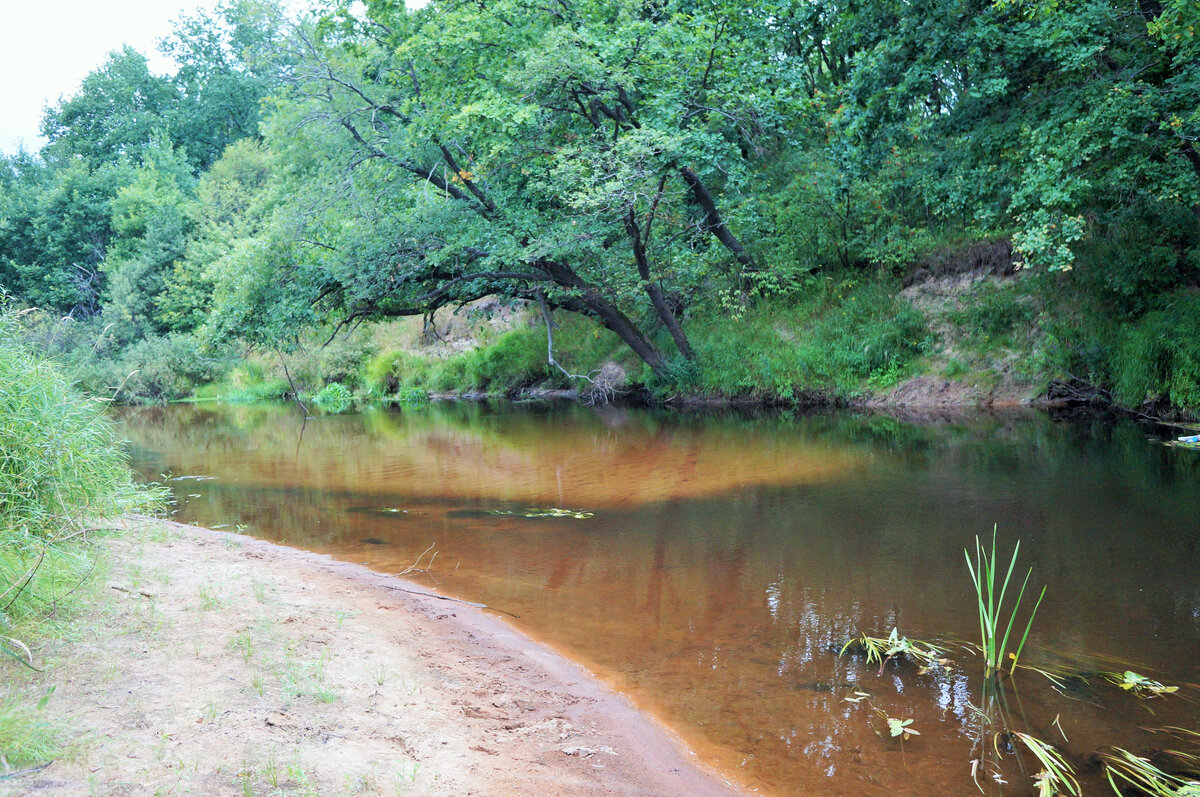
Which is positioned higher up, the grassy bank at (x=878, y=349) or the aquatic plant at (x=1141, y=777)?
the grassy bank at (x=878, y=349)

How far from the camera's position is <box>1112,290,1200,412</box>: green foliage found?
1202 centimetres

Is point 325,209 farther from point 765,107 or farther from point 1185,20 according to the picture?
point 1185,20

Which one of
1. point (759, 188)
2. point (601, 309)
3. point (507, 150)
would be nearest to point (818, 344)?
point (759, 188)

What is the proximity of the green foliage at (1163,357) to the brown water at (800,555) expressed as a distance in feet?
3.57

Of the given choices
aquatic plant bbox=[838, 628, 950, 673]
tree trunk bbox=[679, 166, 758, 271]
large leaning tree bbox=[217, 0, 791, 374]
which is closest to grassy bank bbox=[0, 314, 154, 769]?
aquatic plant bbox=[838, 628, 950, 673]

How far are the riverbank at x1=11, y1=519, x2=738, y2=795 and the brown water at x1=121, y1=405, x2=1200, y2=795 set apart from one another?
44 cm

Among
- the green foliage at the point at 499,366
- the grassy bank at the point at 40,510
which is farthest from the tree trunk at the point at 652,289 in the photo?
the grassy bank at the point at 40,510

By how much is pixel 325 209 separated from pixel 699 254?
811 cm

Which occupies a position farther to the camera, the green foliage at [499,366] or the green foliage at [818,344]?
the green foliage at [499,366]

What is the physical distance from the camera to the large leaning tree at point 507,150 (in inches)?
581

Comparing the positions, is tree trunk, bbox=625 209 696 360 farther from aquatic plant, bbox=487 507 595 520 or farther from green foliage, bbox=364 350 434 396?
green foliage, bbox=364 350 434 396

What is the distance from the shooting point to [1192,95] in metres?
10.8

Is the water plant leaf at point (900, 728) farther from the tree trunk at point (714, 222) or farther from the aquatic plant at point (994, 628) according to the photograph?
the tree trunk at point (714, 222)

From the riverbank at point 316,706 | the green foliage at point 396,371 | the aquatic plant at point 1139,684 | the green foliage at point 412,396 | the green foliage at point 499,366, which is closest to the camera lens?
the riverbank at point 316,706
